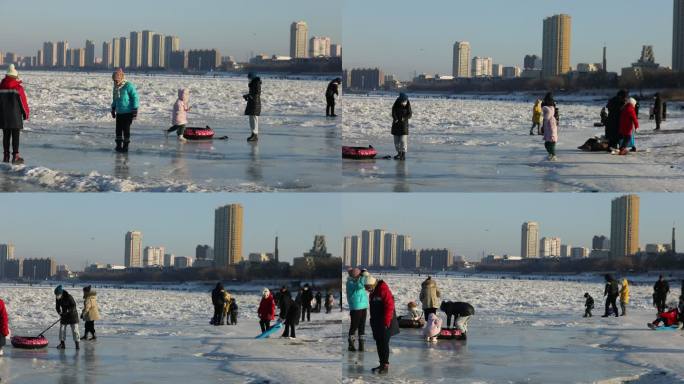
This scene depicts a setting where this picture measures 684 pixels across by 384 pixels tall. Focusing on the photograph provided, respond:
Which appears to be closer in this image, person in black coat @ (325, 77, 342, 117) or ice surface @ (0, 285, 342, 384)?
ice surface @ (0, 285, 342, 384)

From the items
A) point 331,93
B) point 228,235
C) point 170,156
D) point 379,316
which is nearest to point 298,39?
point 228,235

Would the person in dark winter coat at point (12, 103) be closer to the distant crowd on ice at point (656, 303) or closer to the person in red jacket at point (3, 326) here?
the person in red jacket at point (3, 326)

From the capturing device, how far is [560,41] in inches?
4550

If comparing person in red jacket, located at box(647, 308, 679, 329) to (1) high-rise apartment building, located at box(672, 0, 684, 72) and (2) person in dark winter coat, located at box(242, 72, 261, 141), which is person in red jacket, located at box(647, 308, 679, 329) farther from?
(1) high-rise apartment building, located at box(672, 0, 684, 72)

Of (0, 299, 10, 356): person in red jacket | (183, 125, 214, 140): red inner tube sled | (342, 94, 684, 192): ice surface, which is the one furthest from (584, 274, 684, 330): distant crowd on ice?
(0, 299, 10, 356): person in red jacket

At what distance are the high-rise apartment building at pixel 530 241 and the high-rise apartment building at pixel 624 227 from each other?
6.70 metres

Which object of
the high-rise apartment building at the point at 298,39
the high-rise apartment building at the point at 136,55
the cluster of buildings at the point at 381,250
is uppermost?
the high-rise apartment building at the point at 136,55

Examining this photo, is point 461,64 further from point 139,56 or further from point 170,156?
point 170,156

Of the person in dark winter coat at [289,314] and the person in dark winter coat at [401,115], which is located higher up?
the person in dark winter coat at [401,115]

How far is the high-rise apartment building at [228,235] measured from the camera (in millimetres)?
36469

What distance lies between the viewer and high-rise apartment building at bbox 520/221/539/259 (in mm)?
81688

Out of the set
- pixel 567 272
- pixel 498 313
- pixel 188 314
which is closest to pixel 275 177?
pixel 498 313

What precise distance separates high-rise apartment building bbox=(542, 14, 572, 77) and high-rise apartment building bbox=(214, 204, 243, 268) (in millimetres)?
68300

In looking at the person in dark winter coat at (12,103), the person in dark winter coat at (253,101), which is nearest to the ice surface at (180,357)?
the person in dark winter coat at (12,103)
